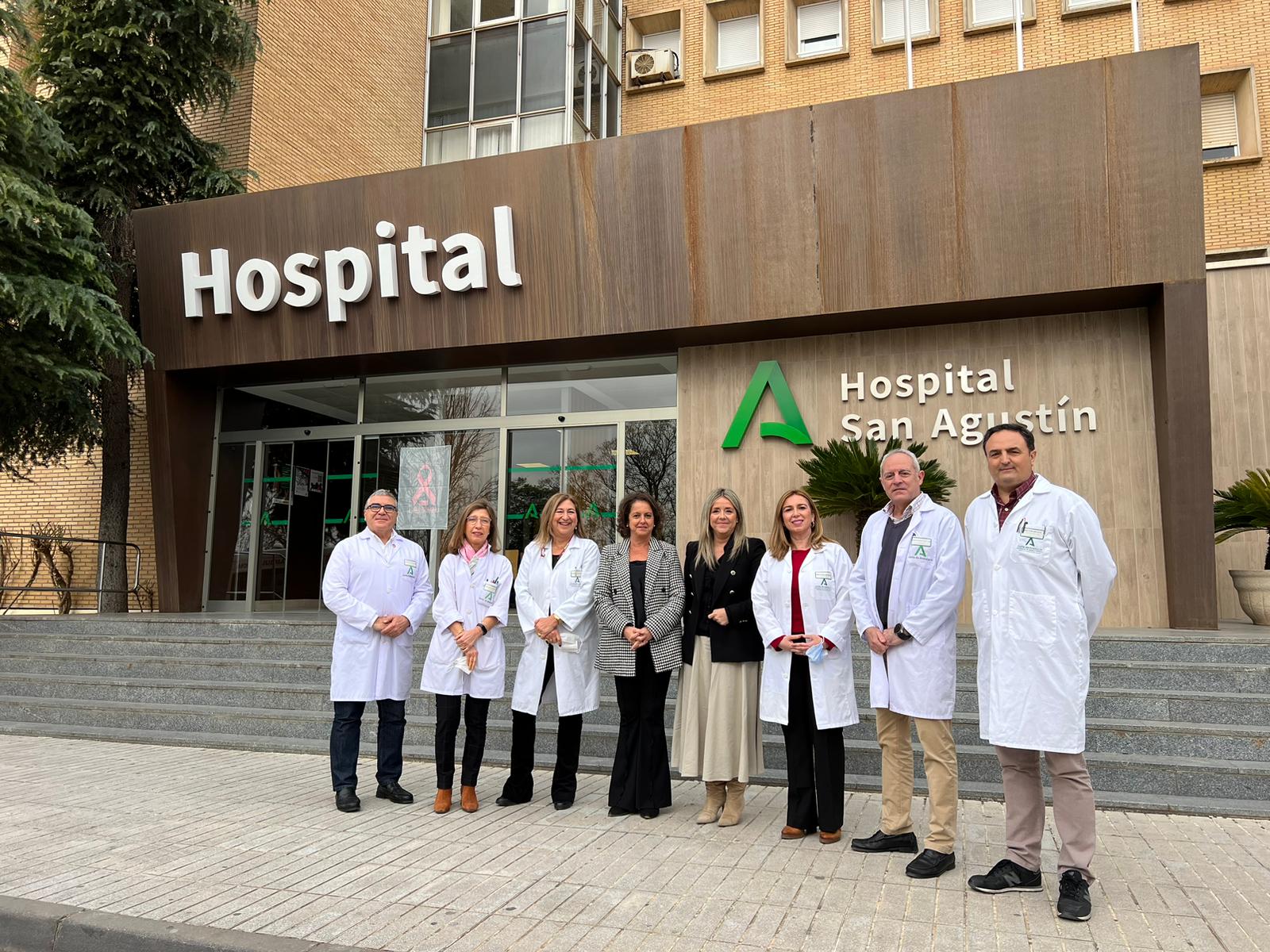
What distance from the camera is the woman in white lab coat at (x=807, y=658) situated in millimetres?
5141

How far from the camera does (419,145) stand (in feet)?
58.1

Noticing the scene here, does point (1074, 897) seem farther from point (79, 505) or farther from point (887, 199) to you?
point (79, 505)

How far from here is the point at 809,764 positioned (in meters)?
5.28

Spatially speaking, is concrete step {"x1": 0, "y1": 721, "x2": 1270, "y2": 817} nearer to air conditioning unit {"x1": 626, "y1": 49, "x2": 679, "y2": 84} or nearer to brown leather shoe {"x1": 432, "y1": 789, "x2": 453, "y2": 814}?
brown leather shoe {"x1": 432, "y1": 789, "x2": 453, "y2": 814}

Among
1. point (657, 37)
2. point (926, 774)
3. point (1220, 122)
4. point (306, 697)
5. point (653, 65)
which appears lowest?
point (306, 697)

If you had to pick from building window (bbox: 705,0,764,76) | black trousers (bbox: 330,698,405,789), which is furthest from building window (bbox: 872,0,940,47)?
black trousers (bbox: 330,698,405,789)

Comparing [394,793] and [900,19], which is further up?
[900,19]

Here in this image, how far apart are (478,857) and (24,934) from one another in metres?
2.02

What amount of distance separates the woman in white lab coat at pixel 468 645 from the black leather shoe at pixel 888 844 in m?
2.43

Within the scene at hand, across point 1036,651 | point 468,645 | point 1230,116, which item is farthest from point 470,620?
point 1230,116

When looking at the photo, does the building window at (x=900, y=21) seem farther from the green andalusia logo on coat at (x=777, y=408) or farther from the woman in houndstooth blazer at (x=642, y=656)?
the woman in houndstooth blazer at (x=642, y=656)

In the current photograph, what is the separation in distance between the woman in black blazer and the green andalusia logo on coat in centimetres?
555

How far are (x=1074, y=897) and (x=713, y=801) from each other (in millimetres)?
2155

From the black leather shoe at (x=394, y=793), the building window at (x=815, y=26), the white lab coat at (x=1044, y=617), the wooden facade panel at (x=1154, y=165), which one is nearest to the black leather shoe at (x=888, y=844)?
the white lab coat at (x=1044, y=617)
